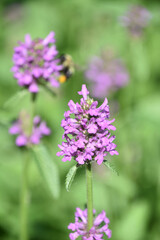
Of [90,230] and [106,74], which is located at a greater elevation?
[106,74]

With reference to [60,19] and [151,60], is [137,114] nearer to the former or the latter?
[151,60]

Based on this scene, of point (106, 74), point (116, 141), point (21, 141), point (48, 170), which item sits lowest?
point (48, 170)

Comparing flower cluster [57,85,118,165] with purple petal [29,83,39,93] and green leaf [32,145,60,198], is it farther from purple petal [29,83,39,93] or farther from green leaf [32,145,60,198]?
green leaf [32,145,60,198]

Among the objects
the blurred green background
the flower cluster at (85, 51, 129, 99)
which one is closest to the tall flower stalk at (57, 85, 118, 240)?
the blurred green background

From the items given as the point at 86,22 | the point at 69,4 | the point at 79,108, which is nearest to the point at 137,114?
the point at 79,108

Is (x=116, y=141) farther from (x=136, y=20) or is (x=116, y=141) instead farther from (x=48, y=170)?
(x=48, y=170)

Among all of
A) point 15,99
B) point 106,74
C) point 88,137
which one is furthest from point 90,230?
point 106,74
